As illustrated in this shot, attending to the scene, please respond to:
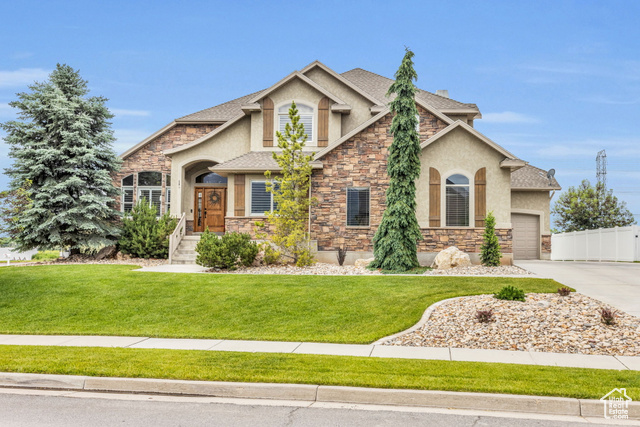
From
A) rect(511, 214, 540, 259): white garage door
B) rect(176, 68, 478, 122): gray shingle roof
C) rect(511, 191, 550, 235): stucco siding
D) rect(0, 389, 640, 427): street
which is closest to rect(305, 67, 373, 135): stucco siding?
rect(176, 68, 478, 122): gray shingle roof

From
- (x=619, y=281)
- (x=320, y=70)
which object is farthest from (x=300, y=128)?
(x=619, y=281)

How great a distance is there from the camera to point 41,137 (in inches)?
930

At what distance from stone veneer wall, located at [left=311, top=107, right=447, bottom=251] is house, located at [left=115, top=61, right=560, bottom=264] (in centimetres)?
4

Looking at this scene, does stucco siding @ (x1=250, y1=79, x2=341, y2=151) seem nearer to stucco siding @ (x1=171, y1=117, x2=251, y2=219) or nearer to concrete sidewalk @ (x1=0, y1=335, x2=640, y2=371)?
stucco siding @ (x1=171, y1=117, x2=251, y2=219)

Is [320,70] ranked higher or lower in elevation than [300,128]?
higher

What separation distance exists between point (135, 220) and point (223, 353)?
16389 mm

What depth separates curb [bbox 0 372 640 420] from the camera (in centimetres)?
623

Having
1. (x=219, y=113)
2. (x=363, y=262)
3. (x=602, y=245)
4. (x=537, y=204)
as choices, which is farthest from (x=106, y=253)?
(x=602, y=245)

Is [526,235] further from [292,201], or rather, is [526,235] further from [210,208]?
[210,208]

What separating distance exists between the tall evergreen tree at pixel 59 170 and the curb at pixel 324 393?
16.0m

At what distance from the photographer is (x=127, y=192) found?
27.0m

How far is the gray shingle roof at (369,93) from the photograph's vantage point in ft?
86.3

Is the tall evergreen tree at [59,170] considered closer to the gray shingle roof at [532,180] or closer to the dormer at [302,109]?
the dormer at [302,109]

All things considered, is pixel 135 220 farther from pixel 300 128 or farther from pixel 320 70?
pixel 320 70
